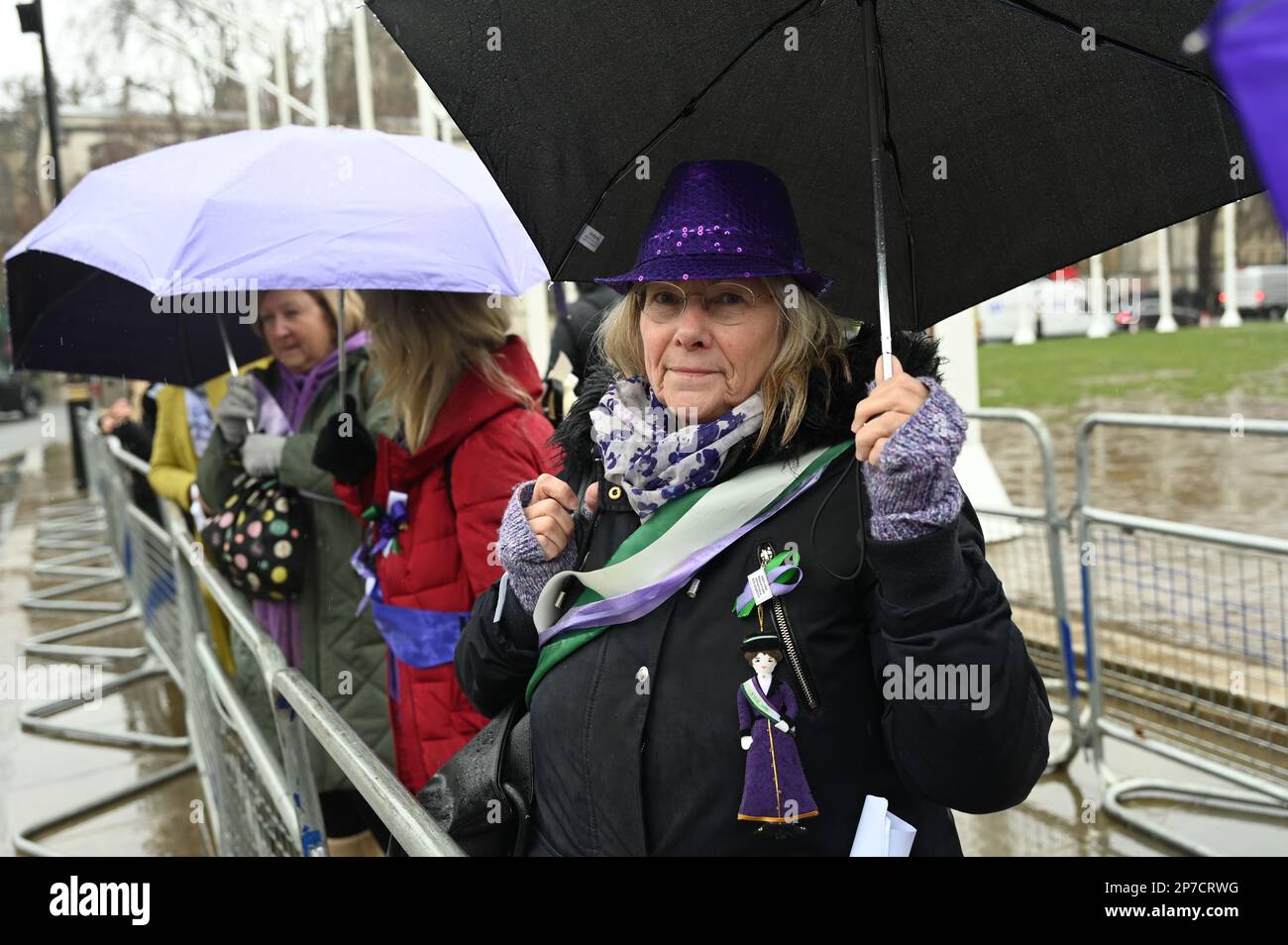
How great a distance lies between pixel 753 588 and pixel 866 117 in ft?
2.78

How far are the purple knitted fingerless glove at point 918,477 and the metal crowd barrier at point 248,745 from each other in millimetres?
728

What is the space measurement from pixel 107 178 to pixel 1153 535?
3.75 metres

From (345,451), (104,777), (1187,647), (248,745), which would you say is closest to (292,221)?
(345,451)

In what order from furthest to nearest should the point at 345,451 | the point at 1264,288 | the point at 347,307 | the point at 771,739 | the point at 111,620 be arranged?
the point at 1264,288 < the point at 111,620 < the point at 347,307 < the point at 345,451 < the point at 771,739

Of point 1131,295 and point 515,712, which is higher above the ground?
point 1131,295

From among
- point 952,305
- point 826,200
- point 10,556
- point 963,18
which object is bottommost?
point 10,556

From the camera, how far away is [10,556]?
43.8ft

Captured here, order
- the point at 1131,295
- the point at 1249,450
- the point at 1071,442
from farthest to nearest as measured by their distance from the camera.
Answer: the point at 1131,295 < the point at 1071,442 < the point at 1249,450

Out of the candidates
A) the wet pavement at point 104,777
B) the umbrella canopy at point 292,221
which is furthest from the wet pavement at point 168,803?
the umbrella canopy at point 292,221

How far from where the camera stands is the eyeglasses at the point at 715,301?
6.57 ft

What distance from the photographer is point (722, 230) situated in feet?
6.37

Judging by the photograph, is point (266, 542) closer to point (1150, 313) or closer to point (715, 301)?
point (715, 301)
